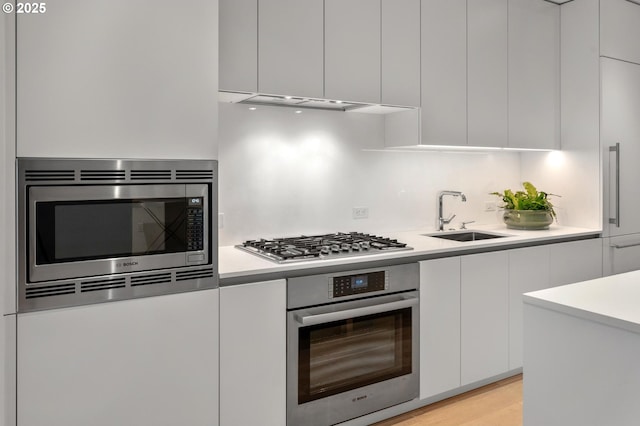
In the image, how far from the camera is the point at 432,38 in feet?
10.3

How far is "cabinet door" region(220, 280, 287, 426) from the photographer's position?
218cm

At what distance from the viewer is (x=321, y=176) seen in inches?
125

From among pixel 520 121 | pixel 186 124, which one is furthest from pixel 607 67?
pixel 186 124

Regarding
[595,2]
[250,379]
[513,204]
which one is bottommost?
[250,379]

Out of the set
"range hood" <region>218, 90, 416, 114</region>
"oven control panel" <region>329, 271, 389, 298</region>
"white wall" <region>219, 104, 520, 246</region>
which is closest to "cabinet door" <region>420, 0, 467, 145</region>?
"range hood" <region>218, 90, 416, 114</region>

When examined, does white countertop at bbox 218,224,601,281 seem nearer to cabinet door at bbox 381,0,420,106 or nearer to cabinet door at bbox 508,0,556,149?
cabinet door at bbox 508,0,556,149

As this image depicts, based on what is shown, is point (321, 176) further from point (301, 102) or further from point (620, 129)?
point (620, 129)

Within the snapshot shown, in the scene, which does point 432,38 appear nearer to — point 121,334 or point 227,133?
point 227,133

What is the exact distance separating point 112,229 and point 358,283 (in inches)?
47.3

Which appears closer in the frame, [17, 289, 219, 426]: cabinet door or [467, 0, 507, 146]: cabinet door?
[17, 289, 219, 426]: cabinet door

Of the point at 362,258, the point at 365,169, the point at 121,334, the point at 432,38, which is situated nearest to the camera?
the point at 121,334

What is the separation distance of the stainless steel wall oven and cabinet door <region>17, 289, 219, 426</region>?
1.44 feet
